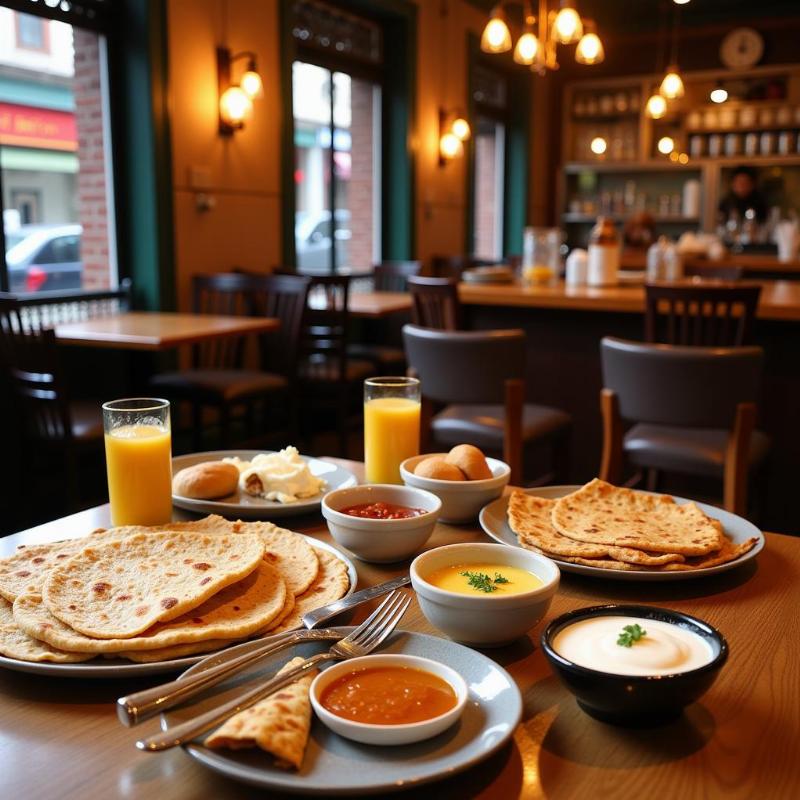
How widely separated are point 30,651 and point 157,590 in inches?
5.8

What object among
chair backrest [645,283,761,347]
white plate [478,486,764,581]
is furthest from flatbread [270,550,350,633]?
chair backrest [645,283,761,347]

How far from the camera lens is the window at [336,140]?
6145mm

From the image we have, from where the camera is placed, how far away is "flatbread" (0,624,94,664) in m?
0.85

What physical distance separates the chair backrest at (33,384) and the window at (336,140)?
114 inches

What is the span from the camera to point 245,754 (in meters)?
0.71

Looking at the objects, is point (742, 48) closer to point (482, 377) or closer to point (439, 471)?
point (482, 377)

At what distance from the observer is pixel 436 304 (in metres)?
3.56

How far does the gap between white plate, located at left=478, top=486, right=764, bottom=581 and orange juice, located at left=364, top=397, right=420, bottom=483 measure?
193 mm

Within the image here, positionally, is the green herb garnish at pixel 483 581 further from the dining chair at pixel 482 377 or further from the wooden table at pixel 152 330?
the wooden table at pixel 152 330

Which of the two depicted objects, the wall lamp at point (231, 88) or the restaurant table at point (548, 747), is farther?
the wall lamp at point (231, 88)

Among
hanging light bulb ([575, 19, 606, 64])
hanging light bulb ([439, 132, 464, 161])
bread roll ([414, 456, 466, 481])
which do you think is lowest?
bread roll ([414, 456, 466, 481])

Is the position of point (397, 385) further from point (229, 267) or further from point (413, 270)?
point (413, 270)

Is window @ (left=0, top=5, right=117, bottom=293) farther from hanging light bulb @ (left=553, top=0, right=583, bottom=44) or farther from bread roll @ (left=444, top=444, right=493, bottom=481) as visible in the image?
bread roll @ (left=444, top=444, right=493, bottom=481)

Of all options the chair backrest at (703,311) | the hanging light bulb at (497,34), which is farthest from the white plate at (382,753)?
the hanging light bulb at (497,34)
